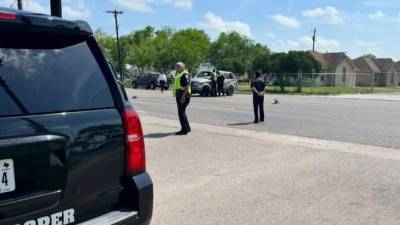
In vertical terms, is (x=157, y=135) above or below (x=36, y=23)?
below

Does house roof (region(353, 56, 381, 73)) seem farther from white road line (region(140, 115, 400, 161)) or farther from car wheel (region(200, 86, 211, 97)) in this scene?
white road line (region(140, 115, 400, 161))

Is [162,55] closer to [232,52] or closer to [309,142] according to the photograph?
[232,52]

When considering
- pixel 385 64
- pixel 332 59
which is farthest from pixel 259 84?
pixel 385 64

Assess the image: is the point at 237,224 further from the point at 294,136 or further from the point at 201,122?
the point at 201,122

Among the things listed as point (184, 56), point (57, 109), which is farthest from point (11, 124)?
point (184, 56)

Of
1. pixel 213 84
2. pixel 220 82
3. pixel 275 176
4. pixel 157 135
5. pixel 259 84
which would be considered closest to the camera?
pixel 275 176

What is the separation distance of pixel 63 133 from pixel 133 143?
579mm

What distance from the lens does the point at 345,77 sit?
218 ft

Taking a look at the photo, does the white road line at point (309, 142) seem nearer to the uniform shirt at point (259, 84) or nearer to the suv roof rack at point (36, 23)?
the uniform shirt at point (259, 84)

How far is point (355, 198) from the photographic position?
525 cm

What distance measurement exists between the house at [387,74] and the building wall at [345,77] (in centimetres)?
536

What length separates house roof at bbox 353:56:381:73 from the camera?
260ft

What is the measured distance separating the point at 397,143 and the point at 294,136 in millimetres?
2200

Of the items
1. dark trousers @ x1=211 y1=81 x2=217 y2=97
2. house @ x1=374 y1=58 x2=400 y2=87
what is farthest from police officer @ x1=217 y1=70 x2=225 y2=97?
house @ x1=374 y1=58 x2=400 y2=87
